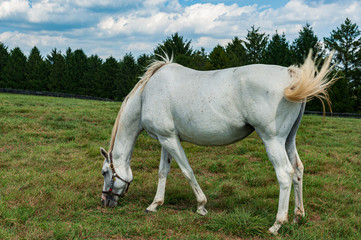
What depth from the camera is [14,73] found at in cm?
5084

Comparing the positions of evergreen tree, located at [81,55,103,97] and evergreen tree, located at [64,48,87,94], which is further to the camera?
evergreen tree, located at [64,48,87,94]

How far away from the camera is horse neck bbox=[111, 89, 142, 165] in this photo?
467 cm

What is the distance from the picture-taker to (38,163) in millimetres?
6727

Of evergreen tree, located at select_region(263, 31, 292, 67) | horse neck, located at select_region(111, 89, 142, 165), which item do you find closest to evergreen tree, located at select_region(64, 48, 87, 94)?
evergreen tree, located at select_region(263, 31, 292, 67)

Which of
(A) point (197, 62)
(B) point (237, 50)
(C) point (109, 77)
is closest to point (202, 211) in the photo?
(A) point (197, 62)

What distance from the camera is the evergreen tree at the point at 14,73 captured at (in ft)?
166

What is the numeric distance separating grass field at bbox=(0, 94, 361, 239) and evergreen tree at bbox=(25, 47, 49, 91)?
43.9m

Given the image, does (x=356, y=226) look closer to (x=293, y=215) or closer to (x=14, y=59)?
(x=293, y=215)

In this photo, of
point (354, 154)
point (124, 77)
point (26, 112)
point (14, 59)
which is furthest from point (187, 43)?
point (14, 59)

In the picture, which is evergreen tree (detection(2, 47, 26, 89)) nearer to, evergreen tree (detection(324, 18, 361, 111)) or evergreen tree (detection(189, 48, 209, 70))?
evergreen tree (detection(189, 48, 209, 70))

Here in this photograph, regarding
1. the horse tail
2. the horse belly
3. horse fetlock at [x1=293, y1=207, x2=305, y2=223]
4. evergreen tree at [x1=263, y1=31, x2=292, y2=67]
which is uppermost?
evergreen tree at [x1=263, y1=31, x2=292, y2=67]

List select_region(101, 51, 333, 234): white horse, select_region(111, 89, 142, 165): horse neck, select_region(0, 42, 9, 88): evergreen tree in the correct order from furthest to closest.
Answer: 1. select_region(0, 42, 9, 88): evergreen tree
2. select_region(111, 89, 142, 165): horse neck
3. select_region(101, 51, 333, 234): white horse

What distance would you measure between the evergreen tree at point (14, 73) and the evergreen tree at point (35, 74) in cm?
95

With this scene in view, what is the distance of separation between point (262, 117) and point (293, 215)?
1.64m
